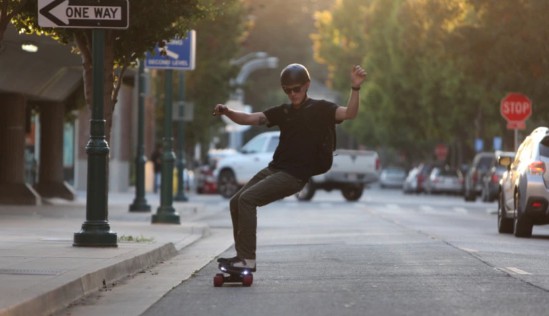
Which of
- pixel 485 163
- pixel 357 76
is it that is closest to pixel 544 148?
pixel 357 76

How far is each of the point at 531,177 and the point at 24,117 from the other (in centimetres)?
1458

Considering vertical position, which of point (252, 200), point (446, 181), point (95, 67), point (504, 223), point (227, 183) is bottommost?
point (446, 181)

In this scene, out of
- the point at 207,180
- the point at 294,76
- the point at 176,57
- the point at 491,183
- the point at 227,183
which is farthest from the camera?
the point at 207,180

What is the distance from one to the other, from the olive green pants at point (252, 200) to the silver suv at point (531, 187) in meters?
9.34

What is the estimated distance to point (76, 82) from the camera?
3494 centimetres

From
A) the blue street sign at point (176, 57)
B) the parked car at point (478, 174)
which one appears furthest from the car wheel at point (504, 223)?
the parked car at point (478, 174)

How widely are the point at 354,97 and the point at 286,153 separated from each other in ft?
2.57

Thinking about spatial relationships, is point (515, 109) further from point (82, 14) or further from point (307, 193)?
point (82, 14)

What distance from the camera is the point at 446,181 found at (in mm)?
66438

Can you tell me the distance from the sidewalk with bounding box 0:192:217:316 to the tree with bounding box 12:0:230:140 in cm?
186

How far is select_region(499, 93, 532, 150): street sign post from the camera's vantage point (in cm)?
3750

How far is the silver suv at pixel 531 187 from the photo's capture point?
21.5 meters

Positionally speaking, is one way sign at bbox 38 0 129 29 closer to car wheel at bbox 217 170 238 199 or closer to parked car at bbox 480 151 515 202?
parked car at bbox 480 151 515 202

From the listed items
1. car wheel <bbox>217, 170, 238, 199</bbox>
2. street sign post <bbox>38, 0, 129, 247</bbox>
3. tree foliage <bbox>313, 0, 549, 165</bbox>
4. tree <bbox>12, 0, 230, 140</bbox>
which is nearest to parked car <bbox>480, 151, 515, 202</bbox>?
tree foliage <bbox>313, 0, 549, 165</bbox>
